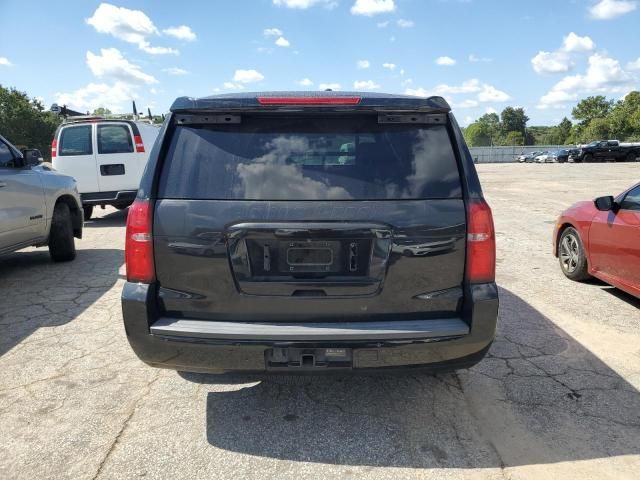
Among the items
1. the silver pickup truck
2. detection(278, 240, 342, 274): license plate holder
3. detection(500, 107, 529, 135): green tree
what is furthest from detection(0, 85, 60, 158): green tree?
detection(500, 107, 529, 135): green tree

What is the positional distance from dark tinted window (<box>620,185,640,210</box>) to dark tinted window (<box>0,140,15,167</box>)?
7104 mm

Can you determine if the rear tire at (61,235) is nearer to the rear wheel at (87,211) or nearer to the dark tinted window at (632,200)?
the rear wheel at (87,211)

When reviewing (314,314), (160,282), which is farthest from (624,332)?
(160,282)

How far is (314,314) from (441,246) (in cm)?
75

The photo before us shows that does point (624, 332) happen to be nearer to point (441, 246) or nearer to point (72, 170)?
point (441, 246)

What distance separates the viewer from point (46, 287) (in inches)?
222

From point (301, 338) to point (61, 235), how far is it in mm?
5707

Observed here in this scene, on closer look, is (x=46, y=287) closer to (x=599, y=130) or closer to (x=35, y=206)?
(x=35, y=206)

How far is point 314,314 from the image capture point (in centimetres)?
242

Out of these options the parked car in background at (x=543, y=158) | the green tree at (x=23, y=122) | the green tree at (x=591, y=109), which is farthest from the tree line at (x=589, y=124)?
the green tree at (x=23, y=122)

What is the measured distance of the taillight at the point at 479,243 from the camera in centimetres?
245

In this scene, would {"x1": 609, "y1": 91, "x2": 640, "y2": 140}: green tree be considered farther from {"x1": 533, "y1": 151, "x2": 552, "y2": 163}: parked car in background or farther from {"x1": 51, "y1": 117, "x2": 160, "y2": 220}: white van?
{"x1": 51, "y1": 117, "x2": 160, "y2": 220}: white van

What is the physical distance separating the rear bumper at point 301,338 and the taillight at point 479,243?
0.07 meters

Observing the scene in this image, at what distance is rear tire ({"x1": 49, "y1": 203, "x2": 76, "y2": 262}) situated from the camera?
6699mm
